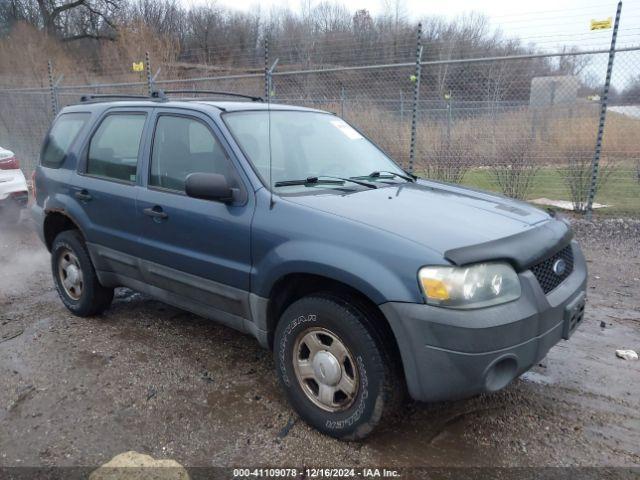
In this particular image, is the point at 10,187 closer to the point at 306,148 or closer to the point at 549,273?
the point at 306,148

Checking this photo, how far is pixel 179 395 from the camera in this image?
11.0 feet

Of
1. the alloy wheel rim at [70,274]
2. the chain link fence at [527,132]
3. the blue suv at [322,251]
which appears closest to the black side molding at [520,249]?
the blue suv at [322,251]

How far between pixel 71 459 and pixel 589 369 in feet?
11.0

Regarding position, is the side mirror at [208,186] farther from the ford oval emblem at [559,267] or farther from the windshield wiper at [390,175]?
the ford oval emblem at [559,267]

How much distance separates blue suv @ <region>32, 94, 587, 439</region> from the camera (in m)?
2.44

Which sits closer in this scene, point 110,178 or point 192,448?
point 192,448

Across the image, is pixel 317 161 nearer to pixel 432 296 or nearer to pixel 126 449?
pixel 432 296

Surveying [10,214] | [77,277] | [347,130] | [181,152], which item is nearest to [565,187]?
[347,130]

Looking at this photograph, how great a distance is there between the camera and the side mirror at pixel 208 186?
119 inches

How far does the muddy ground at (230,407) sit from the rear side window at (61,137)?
4.69ft

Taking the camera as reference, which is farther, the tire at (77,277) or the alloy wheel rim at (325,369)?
the tire at (77,277)

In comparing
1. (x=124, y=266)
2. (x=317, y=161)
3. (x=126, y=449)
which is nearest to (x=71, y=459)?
(x=126, y=449)

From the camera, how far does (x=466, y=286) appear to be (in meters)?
2.40

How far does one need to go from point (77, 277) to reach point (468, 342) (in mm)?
3551
